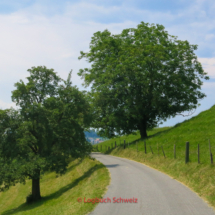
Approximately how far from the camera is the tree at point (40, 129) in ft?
80.9

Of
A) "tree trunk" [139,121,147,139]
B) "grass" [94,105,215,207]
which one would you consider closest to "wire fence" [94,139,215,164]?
"grass" [94,105,215,207]

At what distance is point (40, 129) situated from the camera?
26.0 m

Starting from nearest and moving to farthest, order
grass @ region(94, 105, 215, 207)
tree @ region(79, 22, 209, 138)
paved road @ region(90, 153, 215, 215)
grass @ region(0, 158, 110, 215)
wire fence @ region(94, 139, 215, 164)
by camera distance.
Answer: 1. paved road @ region(90, 153, 215, 215)
2. grass @ region(94, 105, 215, 207)
3. wire fence @ region(94, 139, 215, 164)
4. grass @ region(0, 158, 110, 215)
5. tree @ region(79, 22, 209, 138)

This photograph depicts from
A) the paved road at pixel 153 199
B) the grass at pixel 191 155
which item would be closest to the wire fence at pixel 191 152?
the grass at pixel 191 155

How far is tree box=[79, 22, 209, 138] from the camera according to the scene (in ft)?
133

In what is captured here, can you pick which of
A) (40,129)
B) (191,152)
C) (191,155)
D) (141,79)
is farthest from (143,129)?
(40,129)

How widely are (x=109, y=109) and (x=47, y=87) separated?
16.1m

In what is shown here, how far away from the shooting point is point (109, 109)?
42.8 m

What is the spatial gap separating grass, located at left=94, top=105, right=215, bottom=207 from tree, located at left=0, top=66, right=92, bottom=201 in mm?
8605

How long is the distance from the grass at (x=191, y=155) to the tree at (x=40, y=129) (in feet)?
28.2

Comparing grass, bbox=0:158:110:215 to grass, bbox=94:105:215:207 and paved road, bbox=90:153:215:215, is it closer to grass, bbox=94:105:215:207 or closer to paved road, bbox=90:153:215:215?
grass, bbox=94:105:215:207

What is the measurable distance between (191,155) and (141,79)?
63.2 ft

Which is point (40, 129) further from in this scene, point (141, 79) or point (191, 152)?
point (141, 79)

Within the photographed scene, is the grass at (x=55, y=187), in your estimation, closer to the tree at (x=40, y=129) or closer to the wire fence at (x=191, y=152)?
the tree at (x=40, y=129)
